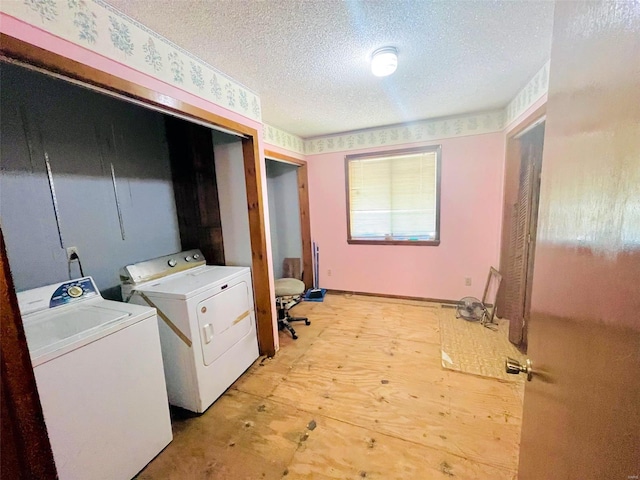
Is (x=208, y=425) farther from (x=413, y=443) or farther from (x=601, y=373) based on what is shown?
(x=601, y=373)

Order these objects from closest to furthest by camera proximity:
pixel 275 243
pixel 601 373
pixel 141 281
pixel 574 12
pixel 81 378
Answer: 1. pixel 601 373
2. pixel 574 12
3. pixel 81 378
4. pixel 141 281
5. pixel 275 243

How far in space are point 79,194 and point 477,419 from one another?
309cm

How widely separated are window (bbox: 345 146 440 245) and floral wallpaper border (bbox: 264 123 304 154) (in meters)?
0.71

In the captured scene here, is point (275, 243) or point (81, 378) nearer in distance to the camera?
point (81, 378)

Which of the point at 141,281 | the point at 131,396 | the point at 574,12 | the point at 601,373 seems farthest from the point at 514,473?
the point at 141,281

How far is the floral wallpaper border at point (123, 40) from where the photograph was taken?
1052mm

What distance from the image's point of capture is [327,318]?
→ 3.30 m

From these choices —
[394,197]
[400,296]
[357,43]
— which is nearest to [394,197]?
[394,197]

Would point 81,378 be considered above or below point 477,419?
above

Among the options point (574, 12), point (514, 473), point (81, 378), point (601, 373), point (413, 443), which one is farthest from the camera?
point (413, 443)

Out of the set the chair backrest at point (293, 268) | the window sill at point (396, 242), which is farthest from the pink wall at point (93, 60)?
the chair backrest at point (293, 268)

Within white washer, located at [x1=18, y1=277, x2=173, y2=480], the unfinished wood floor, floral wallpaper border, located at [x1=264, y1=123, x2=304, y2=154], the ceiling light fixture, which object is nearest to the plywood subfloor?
the unfinished wood floor

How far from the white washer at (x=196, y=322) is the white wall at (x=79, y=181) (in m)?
0.28

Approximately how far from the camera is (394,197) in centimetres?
359
